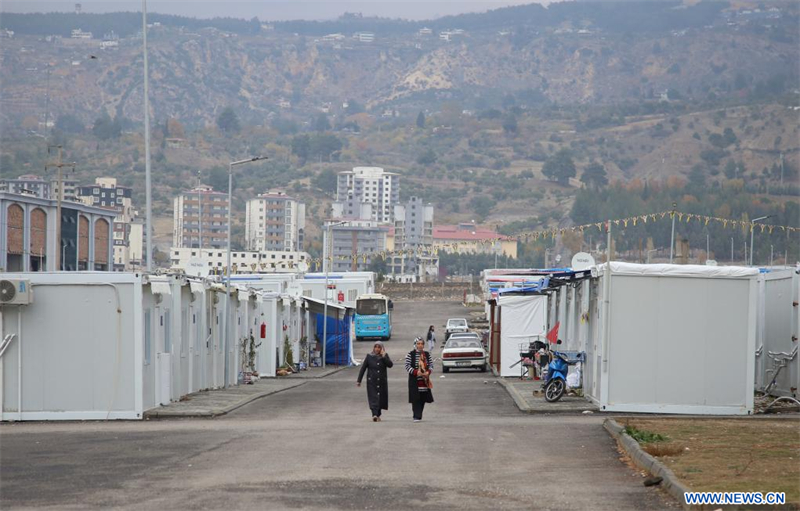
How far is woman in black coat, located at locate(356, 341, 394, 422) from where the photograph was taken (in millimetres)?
23734

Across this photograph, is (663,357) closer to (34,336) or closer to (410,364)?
(410,364)

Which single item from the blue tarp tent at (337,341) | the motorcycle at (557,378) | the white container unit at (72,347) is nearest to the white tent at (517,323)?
the blue tarp tent at (337,341)

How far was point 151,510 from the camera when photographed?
1292 cm

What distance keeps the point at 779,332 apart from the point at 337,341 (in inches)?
1203

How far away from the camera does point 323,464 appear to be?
1633cm

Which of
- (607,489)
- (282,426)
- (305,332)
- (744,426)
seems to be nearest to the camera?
(607,489)

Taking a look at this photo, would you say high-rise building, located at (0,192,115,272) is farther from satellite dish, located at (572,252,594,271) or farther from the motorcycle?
the motorcycle

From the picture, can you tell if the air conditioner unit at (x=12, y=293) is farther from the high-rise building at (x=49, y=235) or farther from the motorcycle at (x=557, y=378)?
the high-rise building at (x=49, y=235)

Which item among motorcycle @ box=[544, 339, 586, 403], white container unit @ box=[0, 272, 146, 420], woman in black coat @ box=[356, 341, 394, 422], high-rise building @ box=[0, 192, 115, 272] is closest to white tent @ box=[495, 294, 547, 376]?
motorcycle @ box=[544, 339, 586, 403]

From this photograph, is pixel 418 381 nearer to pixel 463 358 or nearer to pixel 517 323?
pixel 517 323

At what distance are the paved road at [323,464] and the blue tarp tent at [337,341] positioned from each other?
32.0 m

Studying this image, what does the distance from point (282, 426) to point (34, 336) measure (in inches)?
209

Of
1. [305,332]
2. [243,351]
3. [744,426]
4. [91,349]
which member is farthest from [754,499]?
[305,332]

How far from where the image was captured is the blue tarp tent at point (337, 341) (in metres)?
58.1
